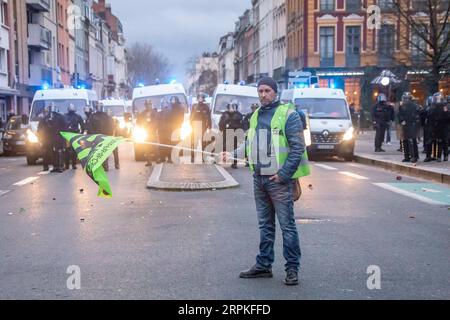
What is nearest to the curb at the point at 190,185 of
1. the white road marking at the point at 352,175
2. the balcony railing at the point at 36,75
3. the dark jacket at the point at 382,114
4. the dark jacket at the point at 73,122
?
the white road marking at the point at 352,175

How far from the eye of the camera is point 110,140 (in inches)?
316

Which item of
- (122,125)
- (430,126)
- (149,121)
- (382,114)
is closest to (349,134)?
(382,114)

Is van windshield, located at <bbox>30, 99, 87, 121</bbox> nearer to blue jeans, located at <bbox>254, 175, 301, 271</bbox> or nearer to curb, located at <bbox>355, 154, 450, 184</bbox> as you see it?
curb, located at <bbox>355, 154, 450, 184</bbox>

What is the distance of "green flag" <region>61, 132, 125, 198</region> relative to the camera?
25.5 feet

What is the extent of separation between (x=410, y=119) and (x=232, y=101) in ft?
23.1

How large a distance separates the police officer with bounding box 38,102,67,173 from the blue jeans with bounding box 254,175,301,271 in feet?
43.8

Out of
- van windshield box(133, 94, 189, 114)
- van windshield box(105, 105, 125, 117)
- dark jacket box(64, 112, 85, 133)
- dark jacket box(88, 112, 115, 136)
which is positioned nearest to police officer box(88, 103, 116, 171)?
dark jacket box(88, 112, 115, 136)

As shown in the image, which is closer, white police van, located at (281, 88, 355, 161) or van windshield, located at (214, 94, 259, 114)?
white police van, located at (281, 88, 355, 161)

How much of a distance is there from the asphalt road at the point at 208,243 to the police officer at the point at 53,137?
4.51m

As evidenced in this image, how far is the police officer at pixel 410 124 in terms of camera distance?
19.3m

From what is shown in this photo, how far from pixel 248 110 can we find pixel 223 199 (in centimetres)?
1202

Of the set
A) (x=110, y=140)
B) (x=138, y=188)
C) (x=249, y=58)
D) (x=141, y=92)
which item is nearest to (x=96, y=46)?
(x=249, y=58)

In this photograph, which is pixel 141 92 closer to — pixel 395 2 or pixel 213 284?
pixel 395 2

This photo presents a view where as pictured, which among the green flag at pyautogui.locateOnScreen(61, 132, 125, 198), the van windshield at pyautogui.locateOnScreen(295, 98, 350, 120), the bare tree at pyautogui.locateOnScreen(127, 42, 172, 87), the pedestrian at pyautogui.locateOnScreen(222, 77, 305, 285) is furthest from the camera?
the bare tree at pyautogui.locateOnScreen(127, 42, 172, 87)
